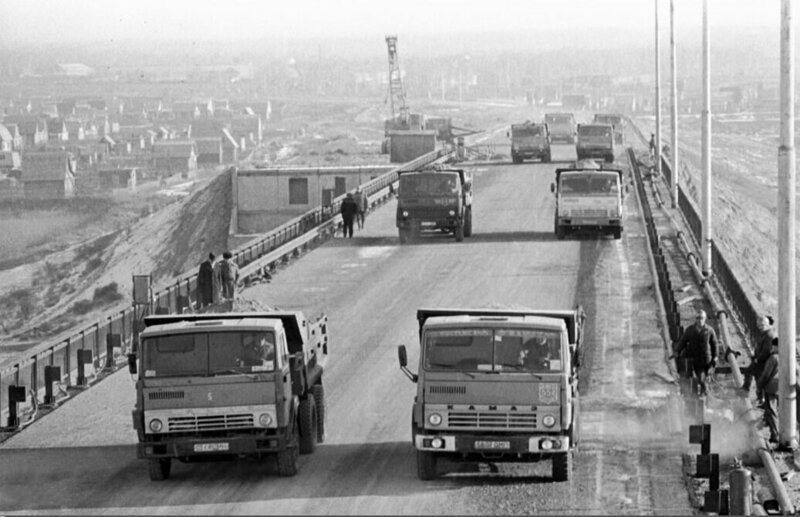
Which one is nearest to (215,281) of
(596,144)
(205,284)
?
(205,284)

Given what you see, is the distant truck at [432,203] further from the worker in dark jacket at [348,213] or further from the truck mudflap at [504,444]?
the truck mudflap at [504,444]

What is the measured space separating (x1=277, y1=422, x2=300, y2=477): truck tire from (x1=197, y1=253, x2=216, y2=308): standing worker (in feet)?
45.7

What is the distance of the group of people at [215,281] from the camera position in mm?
31672

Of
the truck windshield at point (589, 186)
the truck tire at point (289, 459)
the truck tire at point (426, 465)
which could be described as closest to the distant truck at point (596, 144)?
the truck windshield at point (589, 186)

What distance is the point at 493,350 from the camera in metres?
17.6

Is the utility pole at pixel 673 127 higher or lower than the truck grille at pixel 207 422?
higher

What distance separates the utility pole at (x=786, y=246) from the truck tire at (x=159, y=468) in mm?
7845

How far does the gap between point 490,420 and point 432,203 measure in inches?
1155

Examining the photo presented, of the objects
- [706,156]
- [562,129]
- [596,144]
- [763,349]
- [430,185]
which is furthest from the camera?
[562,129]

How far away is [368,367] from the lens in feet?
86.5

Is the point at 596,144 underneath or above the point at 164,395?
above

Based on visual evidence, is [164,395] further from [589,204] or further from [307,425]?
[589,204]

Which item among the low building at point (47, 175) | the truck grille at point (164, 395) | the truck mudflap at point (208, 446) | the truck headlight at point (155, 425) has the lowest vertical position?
the low building at point (47, 175)

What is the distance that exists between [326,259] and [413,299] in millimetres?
9248
